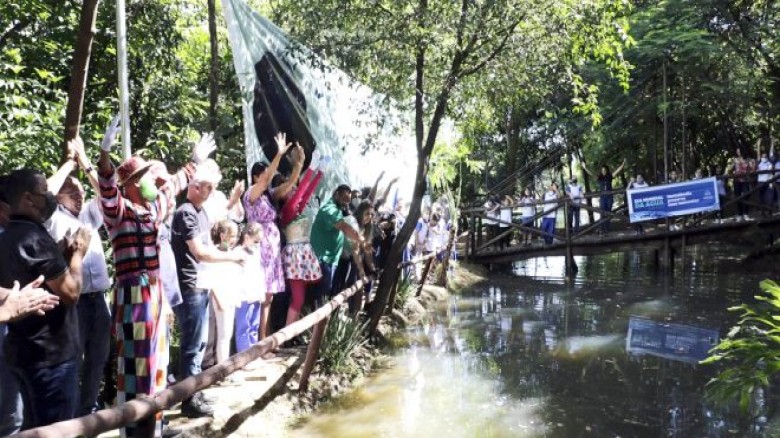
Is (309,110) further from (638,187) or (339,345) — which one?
(638,187)

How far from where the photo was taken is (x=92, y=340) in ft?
12.2

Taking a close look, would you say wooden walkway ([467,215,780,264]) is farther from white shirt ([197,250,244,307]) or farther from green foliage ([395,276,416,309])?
white shirt ([197,250,244,307])

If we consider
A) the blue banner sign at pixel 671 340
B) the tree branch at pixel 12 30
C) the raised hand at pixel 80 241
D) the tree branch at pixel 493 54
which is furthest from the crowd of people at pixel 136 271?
the blue banner sign at pixel 671 340

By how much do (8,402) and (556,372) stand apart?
4.92 meters

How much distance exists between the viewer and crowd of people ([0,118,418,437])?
284cm

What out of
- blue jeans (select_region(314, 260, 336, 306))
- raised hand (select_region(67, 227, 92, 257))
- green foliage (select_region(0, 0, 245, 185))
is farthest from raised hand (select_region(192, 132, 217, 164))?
blue jeans (select_region(314, 260, 336, 306))

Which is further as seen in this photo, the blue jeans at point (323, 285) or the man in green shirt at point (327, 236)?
the blue jeans at point (323, 285)

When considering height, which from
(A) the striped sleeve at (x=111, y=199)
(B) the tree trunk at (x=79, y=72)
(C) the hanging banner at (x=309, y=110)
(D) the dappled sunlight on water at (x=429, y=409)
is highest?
(C) the hanging banner at (x=309, y=110)

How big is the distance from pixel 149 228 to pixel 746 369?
9.90ft

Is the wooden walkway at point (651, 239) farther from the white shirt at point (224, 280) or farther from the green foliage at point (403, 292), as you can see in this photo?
the white shirt at point (224, 280)

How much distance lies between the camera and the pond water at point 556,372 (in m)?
5.03

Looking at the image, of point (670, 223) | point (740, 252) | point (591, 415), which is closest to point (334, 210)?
point (591, 415)

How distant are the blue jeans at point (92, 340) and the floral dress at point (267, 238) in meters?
1.74

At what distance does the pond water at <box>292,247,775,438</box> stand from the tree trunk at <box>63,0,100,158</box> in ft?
8.42
